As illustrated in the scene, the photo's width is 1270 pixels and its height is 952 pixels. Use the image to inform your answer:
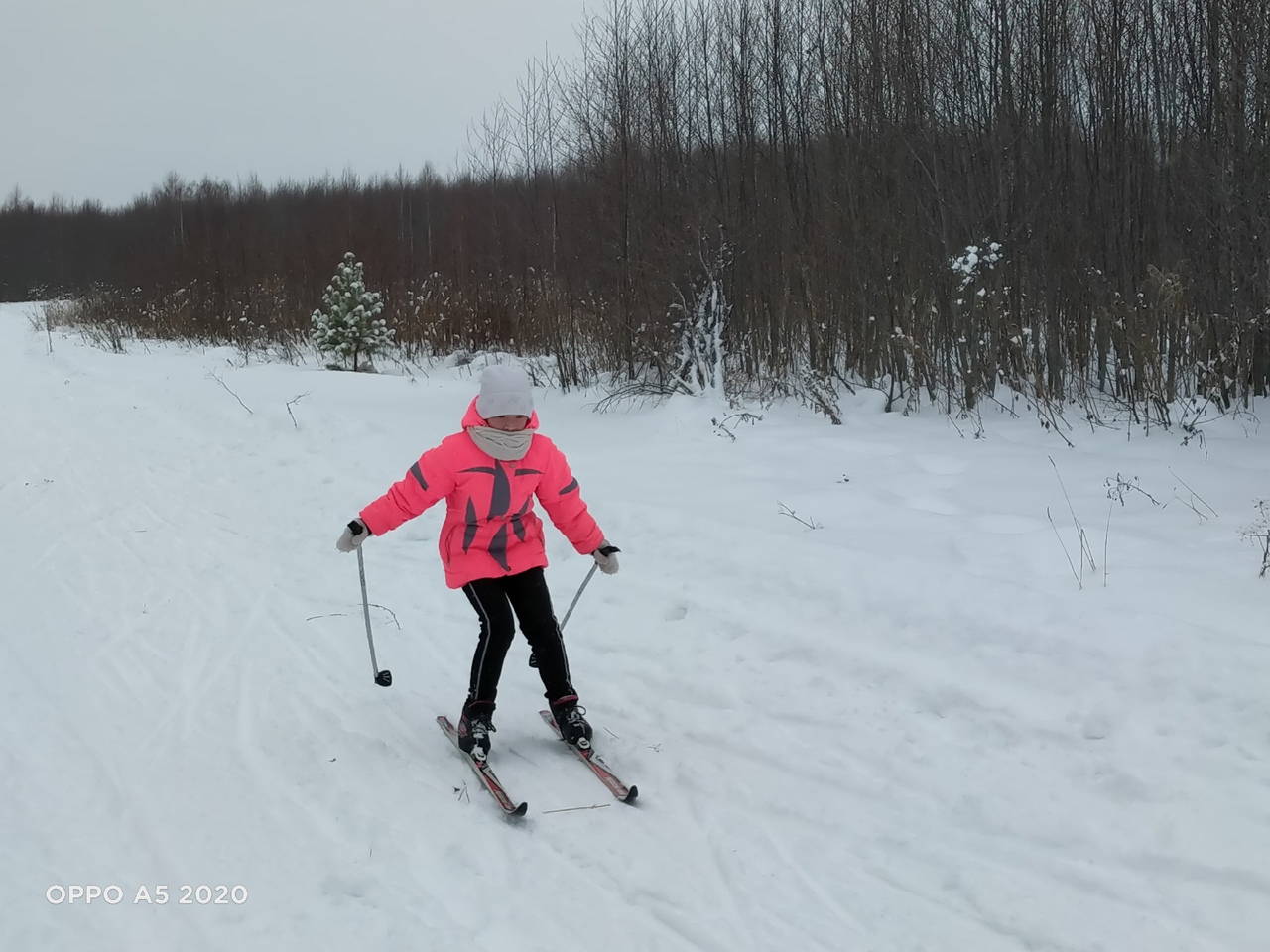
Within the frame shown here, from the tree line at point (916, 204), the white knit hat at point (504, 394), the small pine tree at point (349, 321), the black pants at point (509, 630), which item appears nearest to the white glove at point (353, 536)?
the black pants at point (509, 630)

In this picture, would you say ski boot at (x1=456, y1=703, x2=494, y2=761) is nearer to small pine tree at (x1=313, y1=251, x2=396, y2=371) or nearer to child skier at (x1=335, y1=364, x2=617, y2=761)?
child skier at (x1=335, y1=364, x2=617, y2=761)

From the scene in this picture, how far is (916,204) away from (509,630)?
7355 mm

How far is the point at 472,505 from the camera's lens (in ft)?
12.9

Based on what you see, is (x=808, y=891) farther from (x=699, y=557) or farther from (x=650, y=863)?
(x=699, y=557)

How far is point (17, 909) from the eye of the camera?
9.51 ft

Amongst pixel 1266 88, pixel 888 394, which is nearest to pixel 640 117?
pixel 888 394

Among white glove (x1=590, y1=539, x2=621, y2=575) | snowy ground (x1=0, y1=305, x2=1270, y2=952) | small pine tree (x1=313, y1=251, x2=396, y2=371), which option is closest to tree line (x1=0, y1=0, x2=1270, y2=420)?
snowy ground (x1=0, y1=305, x2=1270, y2=952)

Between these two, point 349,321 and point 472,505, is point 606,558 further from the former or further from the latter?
point 349,321

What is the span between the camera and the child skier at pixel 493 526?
3920mm

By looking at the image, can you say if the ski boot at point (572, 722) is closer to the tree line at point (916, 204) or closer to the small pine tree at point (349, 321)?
the tree line at point (916, 204)

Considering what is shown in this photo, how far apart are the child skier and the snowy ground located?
1.07 feet

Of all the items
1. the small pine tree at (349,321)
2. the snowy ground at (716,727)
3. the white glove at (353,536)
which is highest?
the small pine tree at (349,321)

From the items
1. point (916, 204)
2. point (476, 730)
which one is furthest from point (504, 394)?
point (916, 204)

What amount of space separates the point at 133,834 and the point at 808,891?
2.33 m
